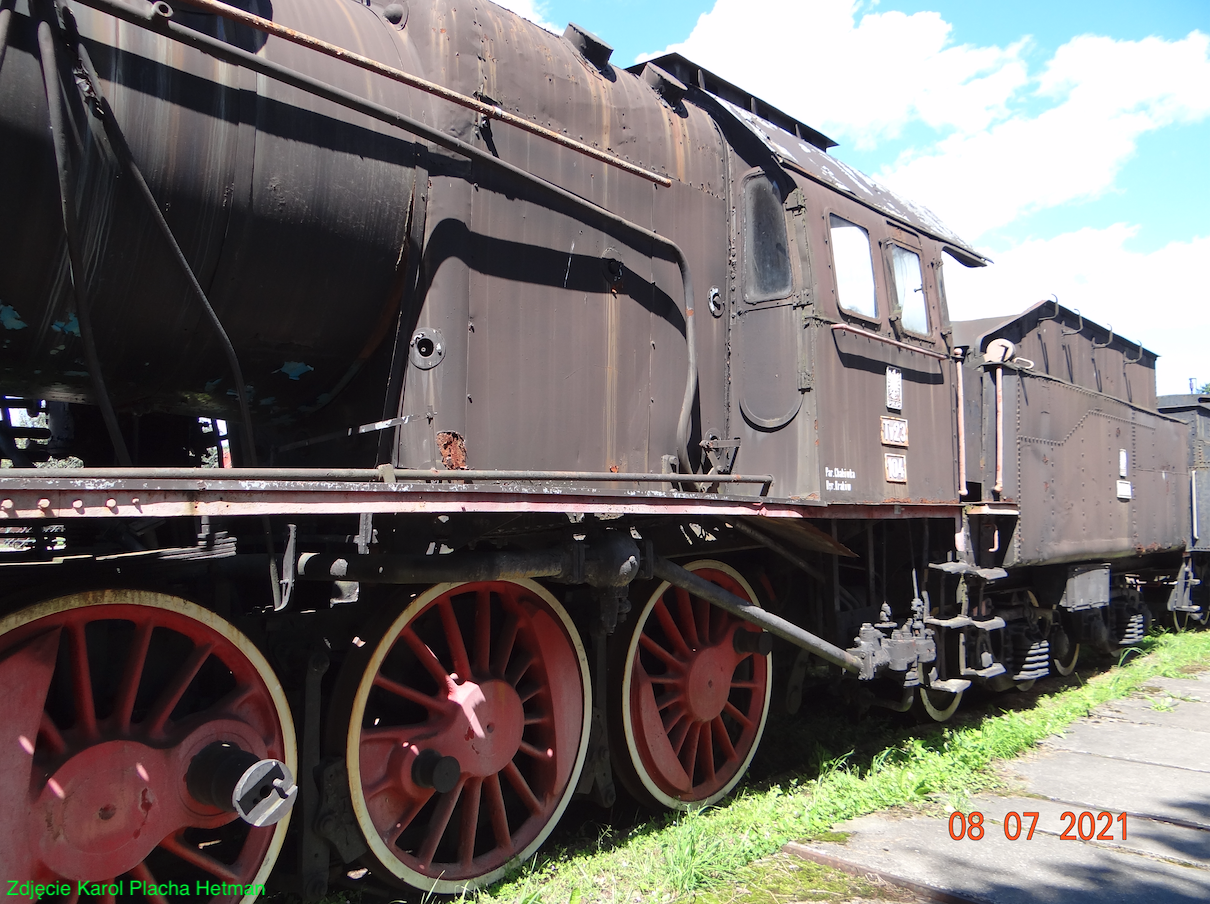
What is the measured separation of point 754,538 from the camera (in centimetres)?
429

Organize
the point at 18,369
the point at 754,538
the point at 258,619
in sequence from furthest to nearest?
1. the point at 754,538
2. the point at 258,619
3. the point at 18,369

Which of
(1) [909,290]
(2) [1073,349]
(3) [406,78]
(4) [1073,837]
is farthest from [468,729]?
(2) [1073,349]

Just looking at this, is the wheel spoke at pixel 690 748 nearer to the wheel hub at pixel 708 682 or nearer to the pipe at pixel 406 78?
the wheel hub at pixel 708 682

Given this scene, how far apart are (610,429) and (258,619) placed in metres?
1.63

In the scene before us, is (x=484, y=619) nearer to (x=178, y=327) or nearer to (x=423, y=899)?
(x=423, y=899)

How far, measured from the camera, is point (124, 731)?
248 cm

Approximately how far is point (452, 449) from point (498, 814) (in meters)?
1.44

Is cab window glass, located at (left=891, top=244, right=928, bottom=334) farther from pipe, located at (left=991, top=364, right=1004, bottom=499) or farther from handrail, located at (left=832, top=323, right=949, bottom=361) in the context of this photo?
pipe, located at (left=991, top=364, right=1004, bottom=499)

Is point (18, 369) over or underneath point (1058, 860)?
over

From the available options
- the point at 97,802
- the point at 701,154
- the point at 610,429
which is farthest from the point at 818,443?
the point at 97,802

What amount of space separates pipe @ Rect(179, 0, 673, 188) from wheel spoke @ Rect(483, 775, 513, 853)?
246cm

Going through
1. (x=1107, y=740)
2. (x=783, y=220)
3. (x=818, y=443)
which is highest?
(x=783, y=220)

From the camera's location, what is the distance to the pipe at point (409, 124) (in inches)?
94.3

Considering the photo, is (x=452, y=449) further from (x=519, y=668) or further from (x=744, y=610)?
(x=744, y=610)
